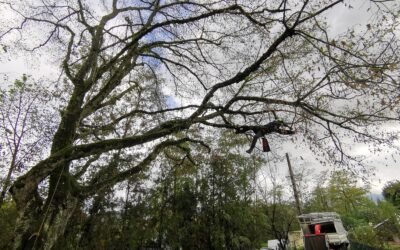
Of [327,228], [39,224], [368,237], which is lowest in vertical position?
[39,224]

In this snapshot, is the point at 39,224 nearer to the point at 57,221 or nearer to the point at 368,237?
the point at 57,221

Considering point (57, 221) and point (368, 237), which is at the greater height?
point (368, 237)

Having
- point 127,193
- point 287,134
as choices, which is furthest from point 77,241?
point 287,134

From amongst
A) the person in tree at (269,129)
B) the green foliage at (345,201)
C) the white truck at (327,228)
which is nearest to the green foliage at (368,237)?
the white truck at (327,228)

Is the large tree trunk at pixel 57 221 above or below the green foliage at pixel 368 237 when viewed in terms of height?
below

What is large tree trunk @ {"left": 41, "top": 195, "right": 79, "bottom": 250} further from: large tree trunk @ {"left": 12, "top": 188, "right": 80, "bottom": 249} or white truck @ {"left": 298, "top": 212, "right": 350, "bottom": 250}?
white truck @ {"left": 298, "top": 212, "right": 350, "bottom": 250}

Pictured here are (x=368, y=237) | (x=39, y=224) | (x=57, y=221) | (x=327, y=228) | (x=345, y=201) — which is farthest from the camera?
(x=345, y=201)

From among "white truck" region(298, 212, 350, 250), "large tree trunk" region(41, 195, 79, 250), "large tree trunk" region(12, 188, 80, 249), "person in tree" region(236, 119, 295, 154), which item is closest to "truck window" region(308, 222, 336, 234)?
"white truck" region(298, 212, 350, 250)

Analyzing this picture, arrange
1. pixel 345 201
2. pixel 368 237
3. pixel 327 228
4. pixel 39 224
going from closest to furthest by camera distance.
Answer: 1. pixel 39 224
2. pixel 327 228
3. pixel 368 237
4. pixel 345 201

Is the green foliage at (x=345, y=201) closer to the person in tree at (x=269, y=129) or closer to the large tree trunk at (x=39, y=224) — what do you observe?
the person in tree at (x=269, y=129)

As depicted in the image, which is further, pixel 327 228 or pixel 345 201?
pixel 345 201

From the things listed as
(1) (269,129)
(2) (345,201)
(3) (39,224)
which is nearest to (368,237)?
(1) (269,129)

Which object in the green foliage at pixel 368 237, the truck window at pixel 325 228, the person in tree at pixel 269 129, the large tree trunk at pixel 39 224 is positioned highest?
the person in tree at pixel 269 129

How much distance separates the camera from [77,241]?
37.9 feet
